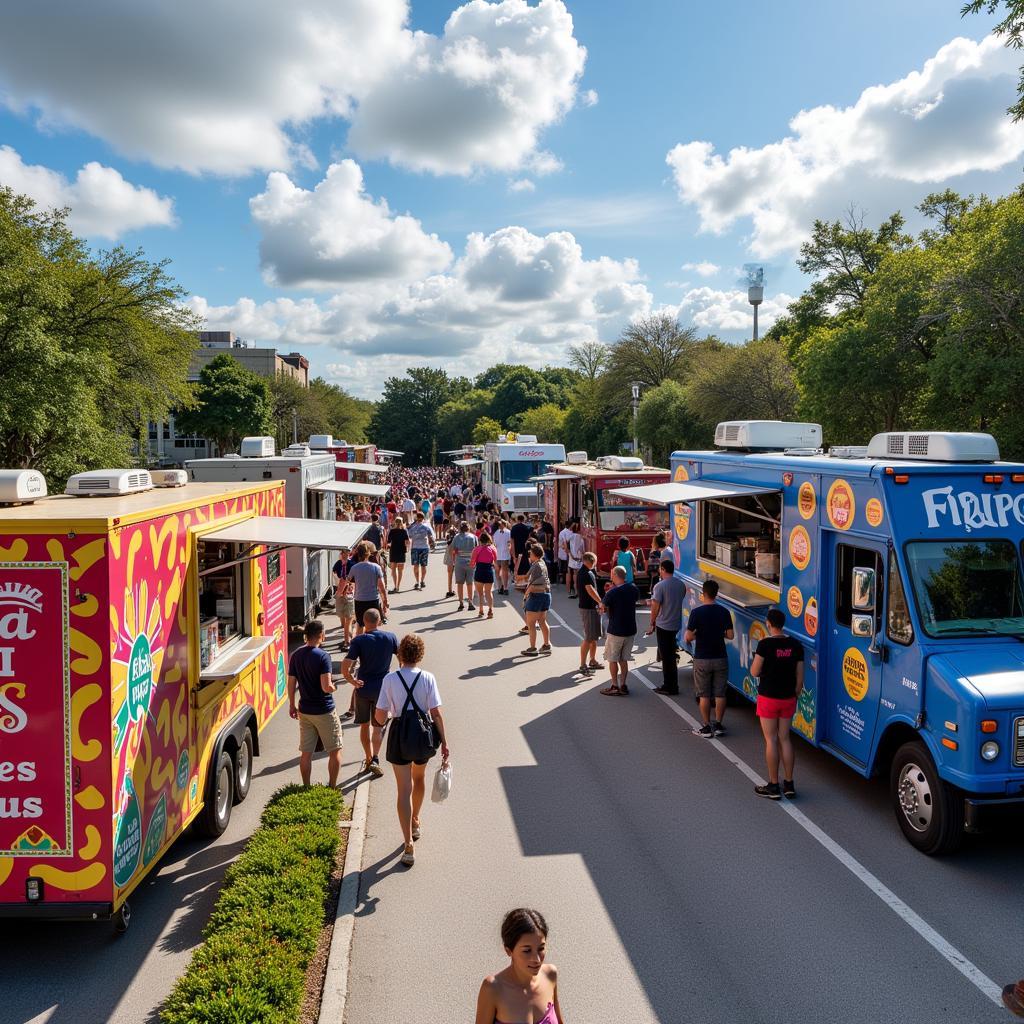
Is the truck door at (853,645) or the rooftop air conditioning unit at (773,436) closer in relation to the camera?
the truck door at (853,645)

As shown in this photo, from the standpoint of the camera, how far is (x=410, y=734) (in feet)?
22.2

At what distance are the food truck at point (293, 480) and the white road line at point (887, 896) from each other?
819 cm

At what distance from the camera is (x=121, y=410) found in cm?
3159

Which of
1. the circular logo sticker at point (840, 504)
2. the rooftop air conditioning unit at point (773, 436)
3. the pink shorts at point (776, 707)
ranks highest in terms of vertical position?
the rooftop air conditioning unit at point (773, 436)

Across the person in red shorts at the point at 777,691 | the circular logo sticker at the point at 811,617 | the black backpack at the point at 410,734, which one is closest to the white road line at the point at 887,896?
the person in red shorts at the point at 777,691

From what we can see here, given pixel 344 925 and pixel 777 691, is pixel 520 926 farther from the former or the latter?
pixel 777 691

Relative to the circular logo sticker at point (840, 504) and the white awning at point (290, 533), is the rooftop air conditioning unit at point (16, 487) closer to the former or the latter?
the white awning at point (290, 533)

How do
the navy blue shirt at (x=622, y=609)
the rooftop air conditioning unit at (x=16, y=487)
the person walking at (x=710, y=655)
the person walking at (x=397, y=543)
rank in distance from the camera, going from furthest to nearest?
1. the person walking at (x=397, y=543)
2. the navy blue shirt at (x=622, y=609)
3. the person walking at (x=710, y=655)
4. the rooftop air conditioning unit at (x=16, y=487)

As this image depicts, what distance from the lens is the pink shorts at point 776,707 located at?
7.99 metres

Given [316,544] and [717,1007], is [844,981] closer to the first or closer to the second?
[717,1007]

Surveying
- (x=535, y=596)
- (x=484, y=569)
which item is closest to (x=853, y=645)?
(x=535, y=596)

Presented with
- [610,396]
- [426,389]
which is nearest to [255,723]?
[610,396]

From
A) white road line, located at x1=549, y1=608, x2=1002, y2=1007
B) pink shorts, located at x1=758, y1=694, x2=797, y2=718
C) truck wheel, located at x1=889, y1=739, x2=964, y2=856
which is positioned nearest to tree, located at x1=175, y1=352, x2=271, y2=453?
white road line, located at x1=549, y1=608, x2=1002, y2=1007

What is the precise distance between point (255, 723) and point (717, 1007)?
17.7ft
